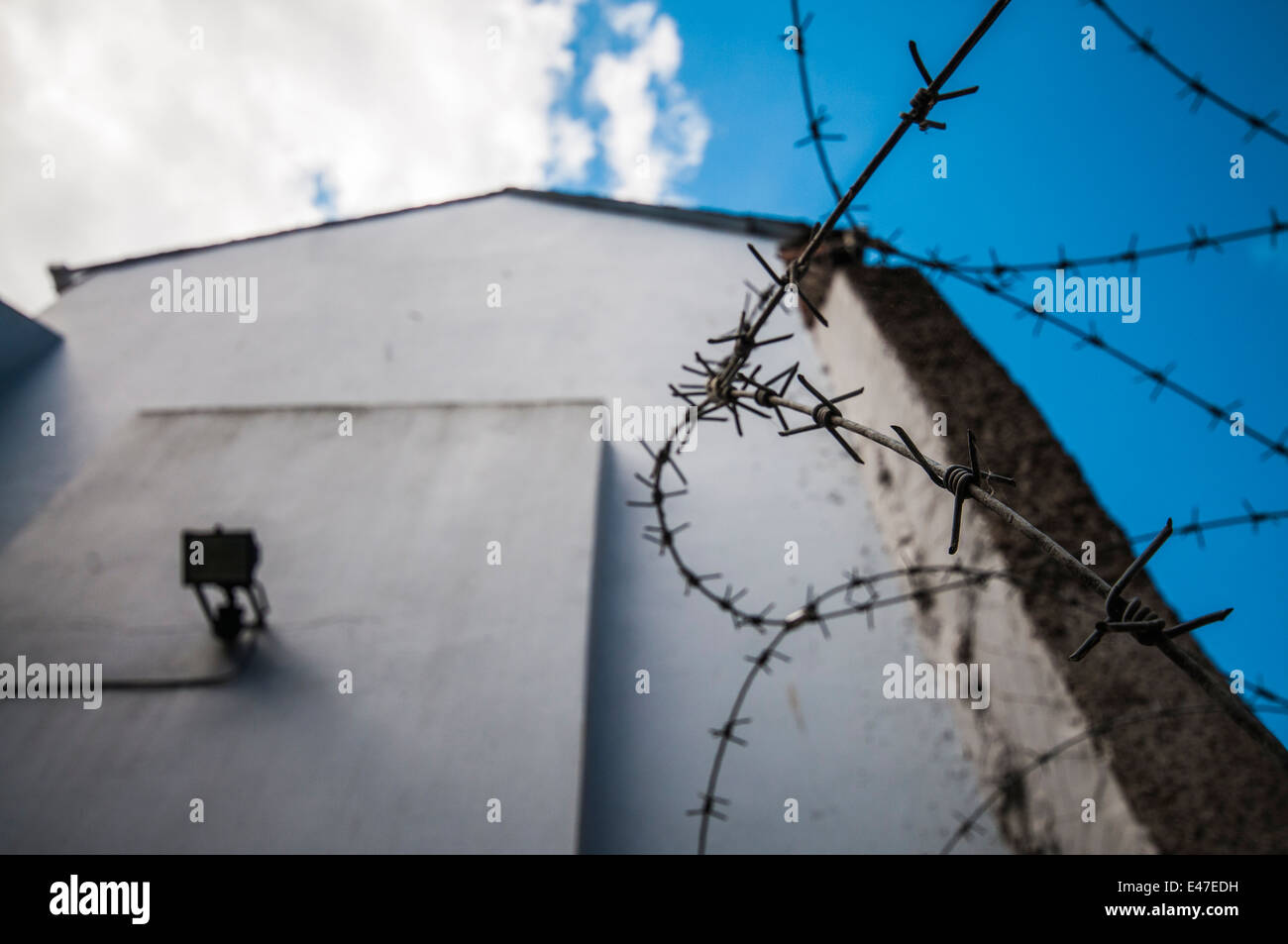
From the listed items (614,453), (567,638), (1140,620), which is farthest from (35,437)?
(1140,620)

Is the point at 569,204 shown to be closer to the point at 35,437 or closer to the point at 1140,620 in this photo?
the point at 35,437

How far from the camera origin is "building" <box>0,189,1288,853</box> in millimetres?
2051

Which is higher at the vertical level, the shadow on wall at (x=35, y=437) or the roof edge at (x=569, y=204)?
the roof edge at (x=569, y=204)

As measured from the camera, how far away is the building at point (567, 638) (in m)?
2.05

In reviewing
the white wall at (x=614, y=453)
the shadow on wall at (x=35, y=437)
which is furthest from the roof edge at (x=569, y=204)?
the shadow on wall at (x=35, y=437)

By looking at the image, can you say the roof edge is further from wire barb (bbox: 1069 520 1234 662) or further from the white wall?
wire barb (bbox: 1069 520 1234 662)

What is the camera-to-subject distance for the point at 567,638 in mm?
2492

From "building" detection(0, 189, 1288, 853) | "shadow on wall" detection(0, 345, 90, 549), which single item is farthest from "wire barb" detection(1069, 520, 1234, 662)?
"shadow on wall" detection(0, 345, 90, 549)

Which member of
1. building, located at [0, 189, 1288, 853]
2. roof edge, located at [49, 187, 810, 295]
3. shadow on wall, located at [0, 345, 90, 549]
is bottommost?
building, located at [0, 189, 1288, 853]

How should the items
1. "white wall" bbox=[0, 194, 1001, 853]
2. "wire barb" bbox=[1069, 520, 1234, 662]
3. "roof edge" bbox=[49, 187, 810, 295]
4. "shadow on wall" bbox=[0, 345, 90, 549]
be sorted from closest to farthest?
"wire barb" bbox=[1069, 520, 1234, 662] < "white wall" bbox=[0, 194, 1001, 853] < "shadow on wall" bbox=[0, 345, 90, 549] < "roof edge" bbox=[49, 187, 810, 295]

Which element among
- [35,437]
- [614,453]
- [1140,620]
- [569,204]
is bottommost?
[1140,620]

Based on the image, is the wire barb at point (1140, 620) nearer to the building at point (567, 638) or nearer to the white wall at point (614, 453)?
the building at point (567, 638)

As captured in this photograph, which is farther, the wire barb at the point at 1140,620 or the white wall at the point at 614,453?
the white wall at the point at 614,453
